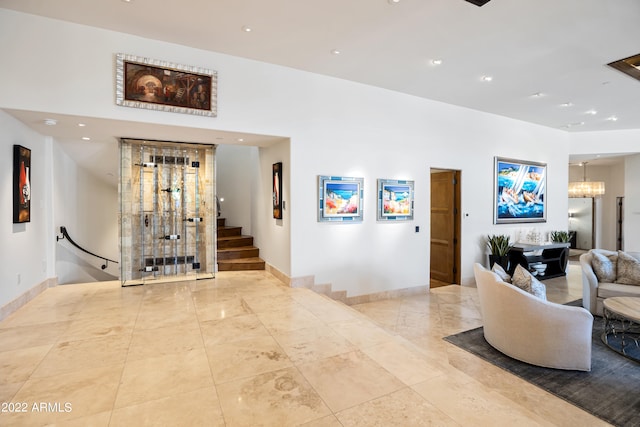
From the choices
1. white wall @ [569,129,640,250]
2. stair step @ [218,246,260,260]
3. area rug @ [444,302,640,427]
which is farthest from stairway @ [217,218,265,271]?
white wall @ [569,129,640,250]

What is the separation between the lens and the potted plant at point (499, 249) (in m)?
6.77

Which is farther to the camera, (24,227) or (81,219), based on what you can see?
(81,219)

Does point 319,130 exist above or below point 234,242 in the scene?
above

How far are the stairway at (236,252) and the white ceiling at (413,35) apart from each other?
290 centimetres

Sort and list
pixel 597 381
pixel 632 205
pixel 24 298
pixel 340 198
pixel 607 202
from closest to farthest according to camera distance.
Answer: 1. pixel 597 381
2. pixel 24 298
3. pixel 340 198
4. pixel 632 205
5. pixel 607 202

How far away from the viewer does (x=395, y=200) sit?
5.79m

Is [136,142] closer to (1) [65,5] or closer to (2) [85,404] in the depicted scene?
(1) [65,5]

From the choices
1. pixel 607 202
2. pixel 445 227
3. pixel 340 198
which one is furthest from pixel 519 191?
pixel 607 202

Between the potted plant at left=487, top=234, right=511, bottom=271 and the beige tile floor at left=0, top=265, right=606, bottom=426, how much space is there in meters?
3.26

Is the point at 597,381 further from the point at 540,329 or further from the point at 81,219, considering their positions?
the point at 81,219

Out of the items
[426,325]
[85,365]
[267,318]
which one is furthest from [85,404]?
[426,325]

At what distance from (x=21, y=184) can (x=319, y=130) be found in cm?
394

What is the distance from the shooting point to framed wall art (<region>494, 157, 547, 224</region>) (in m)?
7.21

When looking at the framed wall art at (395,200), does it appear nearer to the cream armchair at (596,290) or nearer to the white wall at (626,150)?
the cream armchair at (596,290)
